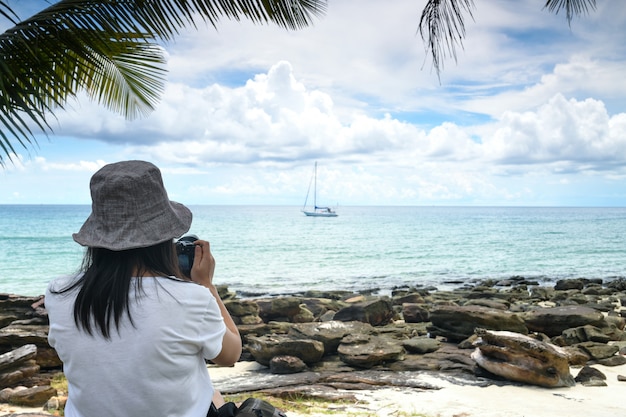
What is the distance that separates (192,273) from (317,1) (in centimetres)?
492

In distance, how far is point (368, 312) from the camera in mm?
10477

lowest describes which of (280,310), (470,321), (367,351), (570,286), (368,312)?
(570,286)

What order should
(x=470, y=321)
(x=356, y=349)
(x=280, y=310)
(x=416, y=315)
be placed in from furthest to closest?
1. (x=416, y=315)
2. (x=280, y=310)
3. (x=470, y=321)
4. (x=356, y=349)

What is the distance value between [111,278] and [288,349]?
18.7 feet

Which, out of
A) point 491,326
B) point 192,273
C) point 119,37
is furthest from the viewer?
point 491,326

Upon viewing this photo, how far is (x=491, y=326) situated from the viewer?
8742mm

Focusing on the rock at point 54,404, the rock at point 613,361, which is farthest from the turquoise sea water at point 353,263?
the rock at point 54,404

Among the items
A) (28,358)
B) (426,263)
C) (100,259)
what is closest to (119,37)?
(28,358)

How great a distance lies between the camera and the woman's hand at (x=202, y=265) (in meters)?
2.50

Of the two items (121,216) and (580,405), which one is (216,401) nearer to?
(121,216)

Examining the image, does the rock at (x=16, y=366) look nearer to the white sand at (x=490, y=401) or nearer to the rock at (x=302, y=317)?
A: the white sand at (x=490, y=401)

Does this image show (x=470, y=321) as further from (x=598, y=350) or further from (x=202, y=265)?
(x=202, y=265)

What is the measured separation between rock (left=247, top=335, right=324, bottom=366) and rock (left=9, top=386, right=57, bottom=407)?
2.60 meters

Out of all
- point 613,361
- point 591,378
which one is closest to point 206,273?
point 591,378
